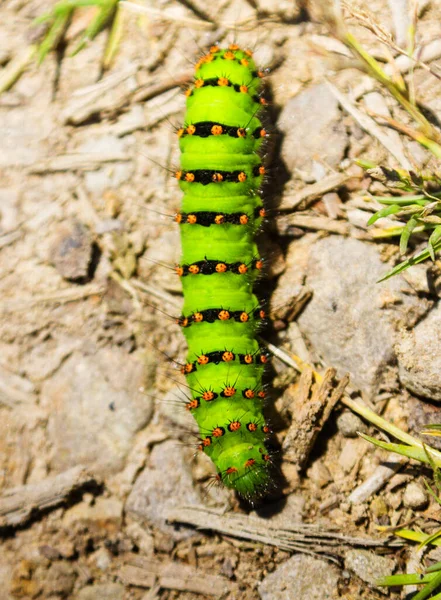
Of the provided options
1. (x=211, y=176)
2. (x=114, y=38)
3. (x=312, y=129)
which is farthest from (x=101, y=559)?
(x=114, y=38)

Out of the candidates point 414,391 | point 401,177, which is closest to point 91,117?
point 401,177

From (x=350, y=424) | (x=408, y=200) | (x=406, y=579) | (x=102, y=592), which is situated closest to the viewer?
(x=406, y=579)

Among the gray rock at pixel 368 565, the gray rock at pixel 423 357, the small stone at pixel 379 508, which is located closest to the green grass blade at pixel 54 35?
the gray rock at pixel 423 357

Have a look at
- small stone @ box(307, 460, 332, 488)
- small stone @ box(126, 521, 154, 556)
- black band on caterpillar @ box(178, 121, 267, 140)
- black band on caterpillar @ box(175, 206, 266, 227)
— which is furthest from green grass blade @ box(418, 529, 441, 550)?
black band on caterpillar @ box(178, 121, 267, 140)

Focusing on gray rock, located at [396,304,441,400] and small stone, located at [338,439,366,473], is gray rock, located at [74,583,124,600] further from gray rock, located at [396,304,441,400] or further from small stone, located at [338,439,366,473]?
gray rock, located at [396,304,441,400]

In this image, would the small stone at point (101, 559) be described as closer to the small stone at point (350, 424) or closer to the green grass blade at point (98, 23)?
the small stone at point (350, 424)

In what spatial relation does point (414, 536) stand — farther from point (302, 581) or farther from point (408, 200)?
point (408, 200)
